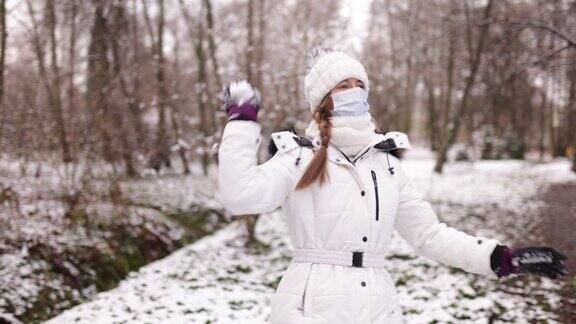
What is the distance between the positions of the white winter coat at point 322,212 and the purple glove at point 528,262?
0.16 ft

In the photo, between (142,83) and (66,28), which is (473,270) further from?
(66,28)

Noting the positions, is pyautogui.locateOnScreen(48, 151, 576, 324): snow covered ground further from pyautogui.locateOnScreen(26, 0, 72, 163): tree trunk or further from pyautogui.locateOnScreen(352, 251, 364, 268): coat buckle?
pyautogui.locateOnScreen(352, 251, 364, 268): coat buckle

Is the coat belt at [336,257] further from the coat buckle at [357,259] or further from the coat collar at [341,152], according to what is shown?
the coat collar at [341,152]

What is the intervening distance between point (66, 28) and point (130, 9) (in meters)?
4.96

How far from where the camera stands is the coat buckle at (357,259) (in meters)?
2.08

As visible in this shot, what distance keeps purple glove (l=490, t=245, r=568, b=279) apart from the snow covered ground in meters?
3.71

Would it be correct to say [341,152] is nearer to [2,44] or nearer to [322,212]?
[322,212]

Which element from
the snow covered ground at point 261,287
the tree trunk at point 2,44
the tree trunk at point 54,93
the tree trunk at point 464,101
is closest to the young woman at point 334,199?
the snow covered ground at point 261,287

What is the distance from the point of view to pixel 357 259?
6.86ft

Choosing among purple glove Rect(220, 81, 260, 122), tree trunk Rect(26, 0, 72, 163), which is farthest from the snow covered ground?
purple glove Rect(220, 81, 260, 122)

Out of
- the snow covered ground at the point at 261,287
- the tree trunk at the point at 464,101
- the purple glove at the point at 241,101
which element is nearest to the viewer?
the purple glove at the point at 241,101

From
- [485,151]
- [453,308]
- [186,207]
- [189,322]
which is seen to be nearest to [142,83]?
[186,207]

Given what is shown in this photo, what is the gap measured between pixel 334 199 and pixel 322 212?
0.24 ft

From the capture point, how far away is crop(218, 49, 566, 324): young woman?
6.35ft
